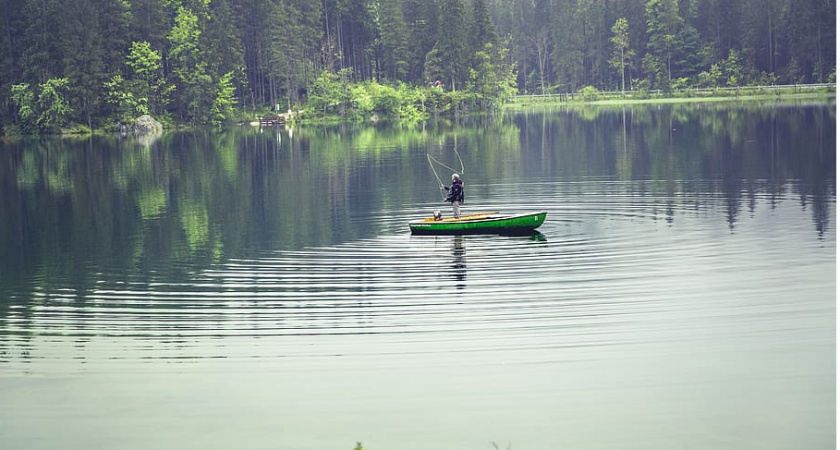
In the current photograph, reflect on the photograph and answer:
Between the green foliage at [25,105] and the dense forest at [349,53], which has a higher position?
the dense forest at [349,53]

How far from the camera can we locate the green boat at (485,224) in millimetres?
29297

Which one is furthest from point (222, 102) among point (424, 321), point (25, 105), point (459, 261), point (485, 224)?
point (424, 321)

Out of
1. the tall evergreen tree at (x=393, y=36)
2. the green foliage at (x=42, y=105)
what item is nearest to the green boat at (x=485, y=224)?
the green foliage at (x=42, y=105)

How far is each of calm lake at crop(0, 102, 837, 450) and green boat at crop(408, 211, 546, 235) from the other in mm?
402

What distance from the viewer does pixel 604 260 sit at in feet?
82.5

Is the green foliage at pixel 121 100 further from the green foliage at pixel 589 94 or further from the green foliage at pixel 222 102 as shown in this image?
the green foliage at pixel 589 94

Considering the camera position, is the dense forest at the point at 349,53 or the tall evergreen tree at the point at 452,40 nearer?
the dense forest at the point at 349,53

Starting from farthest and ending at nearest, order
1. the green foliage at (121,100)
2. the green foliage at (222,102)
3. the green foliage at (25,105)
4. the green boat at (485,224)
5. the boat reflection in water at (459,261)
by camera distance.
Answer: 1. the green foliage at (222,102)
2. the green foliage at (121,100)
3. the green foliage at (25,105)
4. the green boat at (485,224)
5. the boat reflection in water at (459,261)

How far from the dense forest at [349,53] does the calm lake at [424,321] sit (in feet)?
234

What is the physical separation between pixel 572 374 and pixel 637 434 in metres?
2.45

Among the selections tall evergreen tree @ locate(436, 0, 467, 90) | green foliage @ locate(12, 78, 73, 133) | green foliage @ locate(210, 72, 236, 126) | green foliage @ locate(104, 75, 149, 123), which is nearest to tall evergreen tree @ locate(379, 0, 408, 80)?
tall evergreen tree @ locate(436, 0, 467, 90)

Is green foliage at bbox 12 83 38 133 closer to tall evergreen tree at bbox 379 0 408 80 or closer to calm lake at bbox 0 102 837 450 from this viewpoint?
tall evergreen tree at bbox 379 0 408 80

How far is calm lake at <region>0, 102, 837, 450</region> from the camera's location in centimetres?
1454

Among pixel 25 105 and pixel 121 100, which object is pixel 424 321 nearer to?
pixel 25 105
